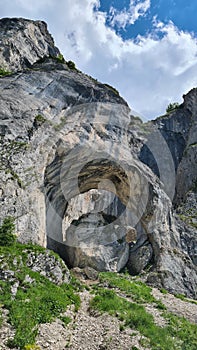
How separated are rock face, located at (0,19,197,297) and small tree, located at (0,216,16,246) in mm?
871

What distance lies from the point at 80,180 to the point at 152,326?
1704 cm

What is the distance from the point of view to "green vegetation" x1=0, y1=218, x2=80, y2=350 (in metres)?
9.83

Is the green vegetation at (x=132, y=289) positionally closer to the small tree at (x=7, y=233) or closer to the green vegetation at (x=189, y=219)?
the small tree at (x=7, y=233)

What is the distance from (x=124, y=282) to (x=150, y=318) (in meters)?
8.37

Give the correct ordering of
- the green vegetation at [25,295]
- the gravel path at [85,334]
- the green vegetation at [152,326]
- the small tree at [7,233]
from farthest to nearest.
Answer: the small tree at [7,233] → the green vegetation at [152,326] → the green vegetation at [25,295] → the gravel path at [85,334]

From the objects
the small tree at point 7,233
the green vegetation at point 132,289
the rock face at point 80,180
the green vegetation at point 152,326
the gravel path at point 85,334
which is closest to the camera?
the gravel path at point 85,334

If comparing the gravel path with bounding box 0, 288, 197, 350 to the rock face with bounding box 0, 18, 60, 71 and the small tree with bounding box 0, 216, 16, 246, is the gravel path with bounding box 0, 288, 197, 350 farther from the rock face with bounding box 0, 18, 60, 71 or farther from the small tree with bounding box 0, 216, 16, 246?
the rock face with bounding box 0, 18, 60, 71

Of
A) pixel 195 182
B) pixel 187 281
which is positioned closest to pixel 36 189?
pixel 187 281

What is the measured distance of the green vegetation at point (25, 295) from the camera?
9.83m

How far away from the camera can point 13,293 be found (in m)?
12.1

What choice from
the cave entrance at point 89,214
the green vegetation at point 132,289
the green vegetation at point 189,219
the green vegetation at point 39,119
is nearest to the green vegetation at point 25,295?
the green vegetation at point 132,289

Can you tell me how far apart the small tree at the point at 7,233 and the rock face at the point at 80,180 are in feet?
2.86

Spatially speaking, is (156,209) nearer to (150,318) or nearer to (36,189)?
(36,189)

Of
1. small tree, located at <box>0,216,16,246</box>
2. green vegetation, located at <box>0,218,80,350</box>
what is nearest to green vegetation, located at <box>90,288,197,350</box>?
green vegetation, located at <box>0,218,80,350</box>
